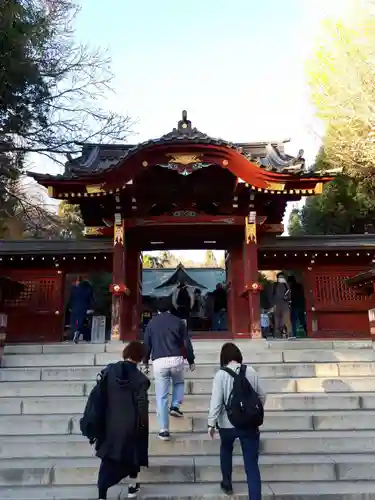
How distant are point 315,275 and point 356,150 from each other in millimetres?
9413

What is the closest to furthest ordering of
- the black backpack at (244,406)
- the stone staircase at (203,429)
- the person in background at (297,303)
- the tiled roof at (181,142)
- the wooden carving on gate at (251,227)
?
the black backpack at (244,406) < the stone staircase at (203,429) < the tiled roof at (181,142) < the wooden carving on gate at (251,227) < the person in background at (297,303)

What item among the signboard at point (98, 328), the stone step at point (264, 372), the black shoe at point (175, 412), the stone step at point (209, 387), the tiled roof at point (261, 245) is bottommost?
the black shoe at point (175, 412)

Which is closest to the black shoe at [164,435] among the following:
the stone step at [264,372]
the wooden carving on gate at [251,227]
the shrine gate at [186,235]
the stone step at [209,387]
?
the stone step at [209,387]

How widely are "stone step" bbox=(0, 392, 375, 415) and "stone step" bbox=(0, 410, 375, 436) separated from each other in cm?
36

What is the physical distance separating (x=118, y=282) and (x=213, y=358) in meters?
3.56

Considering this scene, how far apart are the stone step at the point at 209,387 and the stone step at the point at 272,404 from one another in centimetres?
38

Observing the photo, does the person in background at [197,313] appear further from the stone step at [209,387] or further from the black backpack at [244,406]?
the black backpack at [244,406]

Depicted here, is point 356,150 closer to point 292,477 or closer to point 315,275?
point 315,275

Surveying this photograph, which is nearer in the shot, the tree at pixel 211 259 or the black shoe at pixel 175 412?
the black shoe at pixel 175 412

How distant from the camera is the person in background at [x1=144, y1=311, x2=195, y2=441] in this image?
18.8ft

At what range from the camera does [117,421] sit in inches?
162

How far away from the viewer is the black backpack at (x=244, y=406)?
421 centimetres

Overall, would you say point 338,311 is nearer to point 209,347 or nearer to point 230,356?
point 209,347

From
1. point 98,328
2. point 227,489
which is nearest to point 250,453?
point 227,489
